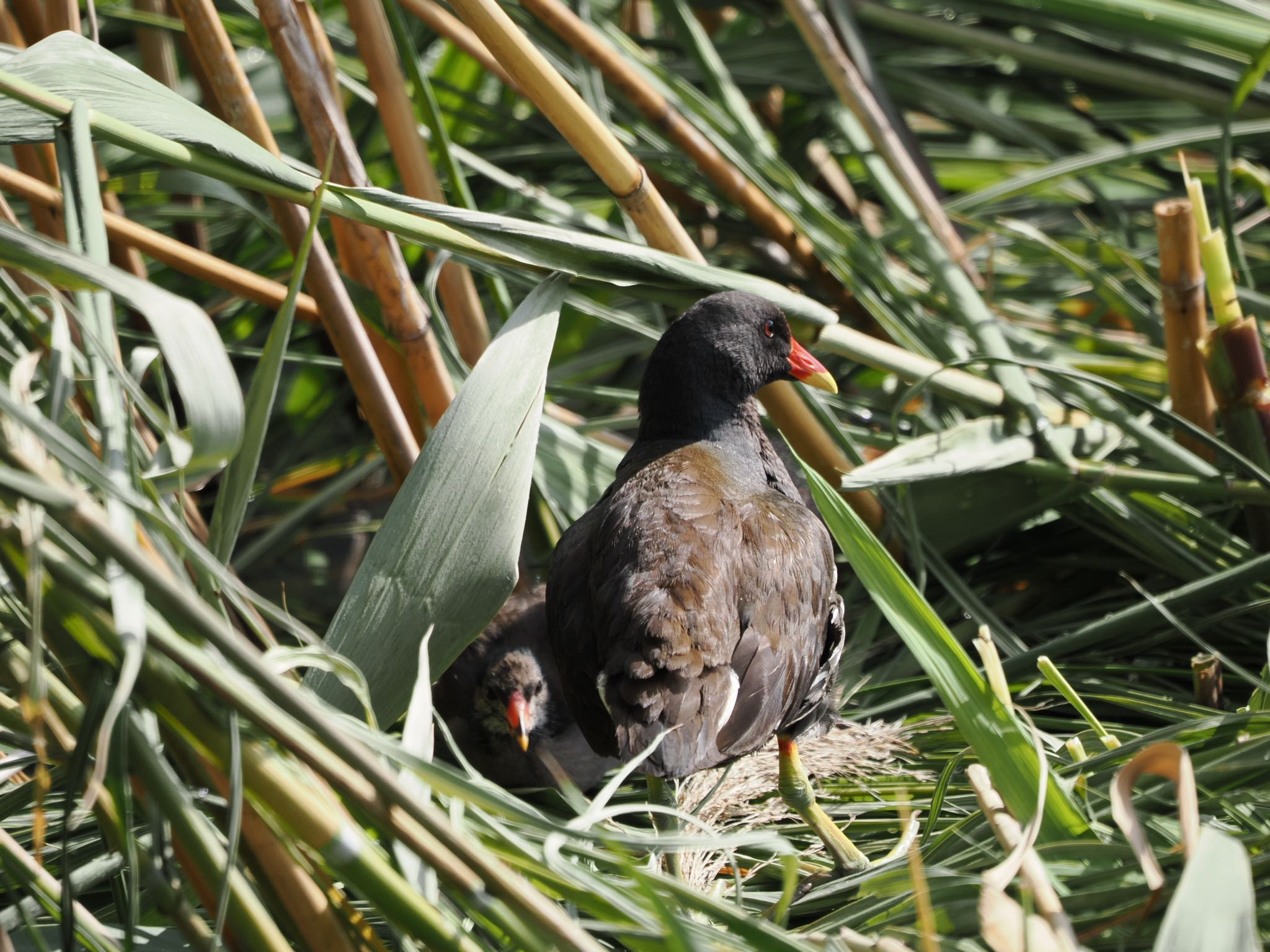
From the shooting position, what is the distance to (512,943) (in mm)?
1064

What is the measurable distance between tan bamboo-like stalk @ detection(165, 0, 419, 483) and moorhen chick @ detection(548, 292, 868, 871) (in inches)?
16.1

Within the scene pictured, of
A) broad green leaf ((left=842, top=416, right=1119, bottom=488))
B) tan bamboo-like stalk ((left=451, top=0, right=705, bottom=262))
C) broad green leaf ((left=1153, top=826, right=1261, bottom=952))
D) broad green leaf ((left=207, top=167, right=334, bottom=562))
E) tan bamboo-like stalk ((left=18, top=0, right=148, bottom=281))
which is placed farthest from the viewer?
broad green leaf ((left=842, top=416, right=1119, bottom=488))

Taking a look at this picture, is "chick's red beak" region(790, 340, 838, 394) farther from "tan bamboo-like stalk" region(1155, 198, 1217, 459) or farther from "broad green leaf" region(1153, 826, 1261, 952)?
"broad green leaf" region(1153, 826, 1261, 952)

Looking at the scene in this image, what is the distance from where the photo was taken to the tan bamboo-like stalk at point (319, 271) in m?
1.95

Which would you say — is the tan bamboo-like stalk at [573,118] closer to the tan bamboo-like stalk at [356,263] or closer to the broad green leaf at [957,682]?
the tan bamboo-like stalk at [356,263]

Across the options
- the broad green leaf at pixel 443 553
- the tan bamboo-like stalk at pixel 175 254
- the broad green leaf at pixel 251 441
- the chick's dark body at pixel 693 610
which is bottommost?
the chick's dark body at pixel 693 610

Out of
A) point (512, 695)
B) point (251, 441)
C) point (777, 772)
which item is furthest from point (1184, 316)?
point (251, 441)

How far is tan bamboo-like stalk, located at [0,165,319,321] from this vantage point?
1946 millimetres

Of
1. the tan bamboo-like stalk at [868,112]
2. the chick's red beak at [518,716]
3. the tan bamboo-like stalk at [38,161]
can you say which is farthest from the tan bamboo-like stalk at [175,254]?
the tan bamboo-like stalk at [868,112]

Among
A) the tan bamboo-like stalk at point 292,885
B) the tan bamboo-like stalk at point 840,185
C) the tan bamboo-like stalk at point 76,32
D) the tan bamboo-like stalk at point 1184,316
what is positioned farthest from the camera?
the tan bamboo-like stalk at point 840,185

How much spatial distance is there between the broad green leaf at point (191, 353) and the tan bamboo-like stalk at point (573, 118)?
95cm

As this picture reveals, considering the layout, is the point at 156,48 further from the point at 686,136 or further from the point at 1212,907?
the point at 1212,907

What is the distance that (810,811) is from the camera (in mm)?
1963

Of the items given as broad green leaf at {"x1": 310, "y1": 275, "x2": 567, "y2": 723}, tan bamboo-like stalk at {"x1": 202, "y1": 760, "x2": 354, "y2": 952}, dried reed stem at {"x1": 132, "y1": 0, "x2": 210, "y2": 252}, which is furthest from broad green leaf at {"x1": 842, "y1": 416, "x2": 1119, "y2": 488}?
dried reed stem at {"x1": 132, "y1": 0, "x2": 210, "y2": 252}
